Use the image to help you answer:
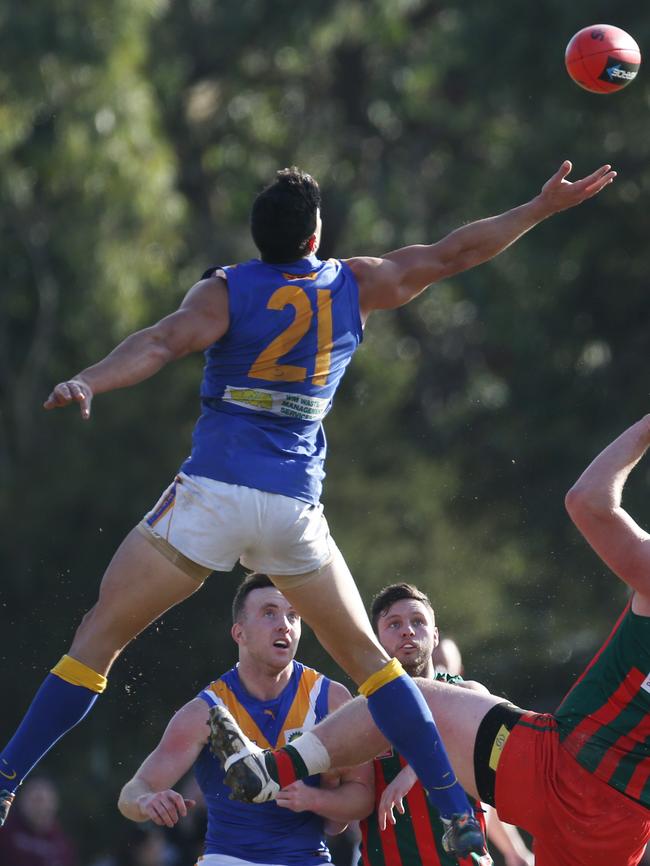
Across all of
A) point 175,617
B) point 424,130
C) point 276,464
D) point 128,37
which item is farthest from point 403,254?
point 424,130

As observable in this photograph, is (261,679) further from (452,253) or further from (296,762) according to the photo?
(452,253)

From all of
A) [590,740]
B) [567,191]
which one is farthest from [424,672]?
[567,191]

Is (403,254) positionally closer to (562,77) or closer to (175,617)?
(175,617)

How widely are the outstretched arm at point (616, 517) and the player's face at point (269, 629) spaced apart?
1.40 metres

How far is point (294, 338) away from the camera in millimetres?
5992

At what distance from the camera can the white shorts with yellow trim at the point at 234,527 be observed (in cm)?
588

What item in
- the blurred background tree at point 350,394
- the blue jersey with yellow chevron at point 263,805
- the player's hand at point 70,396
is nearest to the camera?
the player's hand at point 70,396

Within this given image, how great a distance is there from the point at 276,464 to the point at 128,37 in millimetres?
14493

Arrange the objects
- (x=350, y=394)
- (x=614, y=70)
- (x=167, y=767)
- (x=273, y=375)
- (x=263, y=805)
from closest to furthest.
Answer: (x=273, y=375), (x=167, y=767), (x=263, y=805), (x=614, y=70), (x=350, y=394)

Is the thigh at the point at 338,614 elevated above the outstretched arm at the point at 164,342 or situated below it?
below

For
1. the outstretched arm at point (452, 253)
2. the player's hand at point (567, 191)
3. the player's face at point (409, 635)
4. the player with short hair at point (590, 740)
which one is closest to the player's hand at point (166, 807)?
the player with short hair at point (590, 740)

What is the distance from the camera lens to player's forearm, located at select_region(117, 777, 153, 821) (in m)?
6.27

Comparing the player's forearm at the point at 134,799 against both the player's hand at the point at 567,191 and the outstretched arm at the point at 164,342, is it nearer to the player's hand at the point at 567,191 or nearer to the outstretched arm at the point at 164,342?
the outstretched arm at the point at 164,342

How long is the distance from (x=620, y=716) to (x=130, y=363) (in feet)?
7.10
